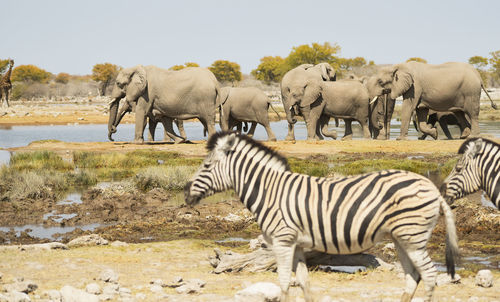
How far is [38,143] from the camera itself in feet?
87.4

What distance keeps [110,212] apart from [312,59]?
73.4 m

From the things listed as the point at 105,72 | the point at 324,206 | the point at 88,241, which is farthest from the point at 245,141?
the point at 105,72

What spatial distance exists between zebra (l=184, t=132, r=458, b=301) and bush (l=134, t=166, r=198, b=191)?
9403 mm

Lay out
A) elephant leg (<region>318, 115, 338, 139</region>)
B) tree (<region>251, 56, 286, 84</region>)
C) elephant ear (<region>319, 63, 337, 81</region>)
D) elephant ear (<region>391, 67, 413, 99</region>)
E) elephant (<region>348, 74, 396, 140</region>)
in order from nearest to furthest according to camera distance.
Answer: elephant ear (<region>391, 67, 413, 99</region>) → elephant (<region>348, 74, 396, 140</region>) → elephant leg (<region>318, 115, 338, 139</region>) → elephant ear (<region>319, 63, 337, 81</region>) → tree (<region>251, 56, 286, 84</region>)

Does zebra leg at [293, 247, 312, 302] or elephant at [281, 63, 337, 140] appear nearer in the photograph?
zebra leg at [293, 247, 312, 302]

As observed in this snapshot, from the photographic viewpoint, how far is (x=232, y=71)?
359ft

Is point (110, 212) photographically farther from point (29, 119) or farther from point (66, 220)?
point (29, 119)

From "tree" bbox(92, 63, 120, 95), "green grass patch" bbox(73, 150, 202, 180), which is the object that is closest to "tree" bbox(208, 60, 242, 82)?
"tree" bbox(92, 63, 120, 95)

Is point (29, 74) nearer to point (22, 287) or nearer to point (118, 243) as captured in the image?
point (118, 243)

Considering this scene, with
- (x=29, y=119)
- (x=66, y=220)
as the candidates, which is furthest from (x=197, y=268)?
(x=29, y=119)

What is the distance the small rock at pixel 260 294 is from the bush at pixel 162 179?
9403mm

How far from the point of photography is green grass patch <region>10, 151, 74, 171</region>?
63.1 ft

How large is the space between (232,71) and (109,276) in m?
103

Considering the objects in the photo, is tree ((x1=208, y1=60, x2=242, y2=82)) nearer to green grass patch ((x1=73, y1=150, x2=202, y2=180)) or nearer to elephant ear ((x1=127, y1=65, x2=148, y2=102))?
elephant ear ((x1=127, y1=65, x2=148, y2=102))
